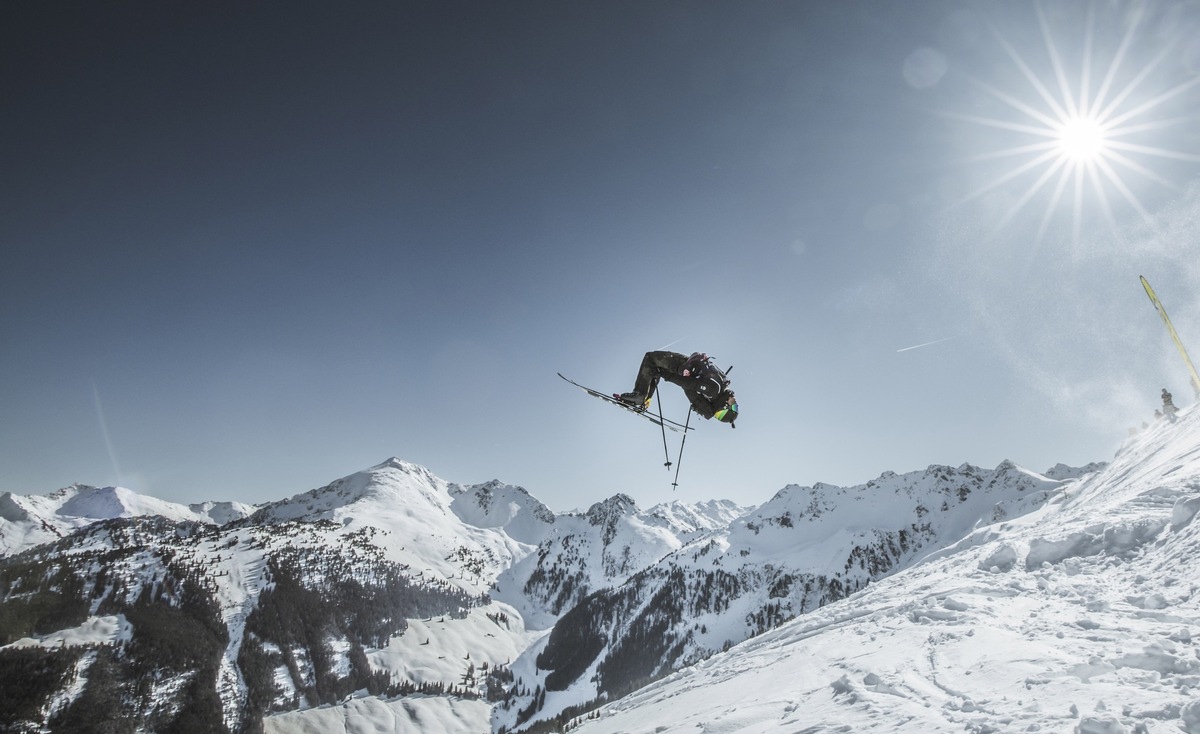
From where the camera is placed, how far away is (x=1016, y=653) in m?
9.64

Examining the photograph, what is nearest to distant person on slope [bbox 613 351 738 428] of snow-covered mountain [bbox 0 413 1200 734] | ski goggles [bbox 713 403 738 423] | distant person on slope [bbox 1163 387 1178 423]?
ski goggles [bbox 713 403 738 423]

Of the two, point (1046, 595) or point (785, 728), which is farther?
point (1046, 595)

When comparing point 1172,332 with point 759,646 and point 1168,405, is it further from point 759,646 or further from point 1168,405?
point 759,646

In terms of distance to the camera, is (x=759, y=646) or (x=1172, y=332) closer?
(x=759, y=646)

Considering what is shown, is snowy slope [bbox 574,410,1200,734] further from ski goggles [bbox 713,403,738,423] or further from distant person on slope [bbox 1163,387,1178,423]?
distant person on slope [bbox 1163,387,1178,423]

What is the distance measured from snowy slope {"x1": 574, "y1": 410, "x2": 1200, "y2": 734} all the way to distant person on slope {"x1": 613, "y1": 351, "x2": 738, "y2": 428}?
7.03 m

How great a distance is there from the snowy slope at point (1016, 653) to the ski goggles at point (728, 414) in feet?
22.2

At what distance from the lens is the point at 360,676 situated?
580 ft

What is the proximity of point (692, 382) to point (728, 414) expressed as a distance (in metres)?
1.64

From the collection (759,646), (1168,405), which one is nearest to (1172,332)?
(1168,405)

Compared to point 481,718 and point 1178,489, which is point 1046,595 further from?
point 481,718

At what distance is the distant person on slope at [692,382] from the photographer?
43.6 ft

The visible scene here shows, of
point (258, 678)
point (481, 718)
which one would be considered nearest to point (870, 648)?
point (481, 718)

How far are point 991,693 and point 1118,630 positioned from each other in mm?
3512
